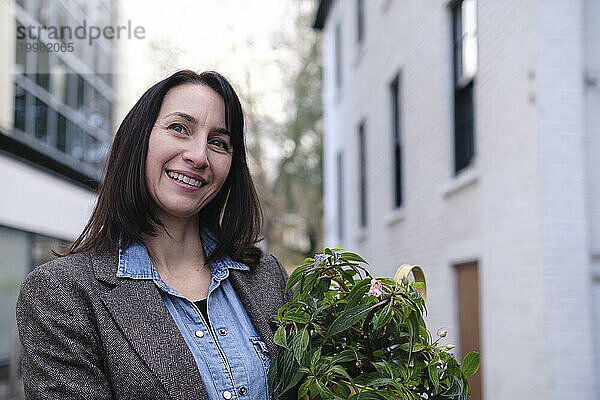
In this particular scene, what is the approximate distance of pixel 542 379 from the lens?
13.8ft

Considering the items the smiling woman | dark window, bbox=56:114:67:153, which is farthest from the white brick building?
dark window, bbox=56:114:67:153

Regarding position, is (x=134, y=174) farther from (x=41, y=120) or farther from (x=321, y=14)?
(x=321, y=14)

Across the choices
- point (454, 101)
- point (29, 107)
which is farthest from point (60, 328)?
point (29, 107)

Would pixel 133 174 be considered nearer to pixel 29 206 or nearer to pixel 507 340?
pixel 507 340

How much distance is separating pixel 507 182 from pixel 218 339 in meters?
3.05

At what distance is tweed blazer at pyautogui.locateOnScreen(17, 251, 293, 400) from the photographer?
2.04 meters

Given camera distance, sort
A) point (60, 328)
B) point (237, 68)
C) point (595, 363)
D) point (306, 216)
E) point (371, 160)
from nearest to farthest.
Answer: point (60, 328), point (595, 363), point (371, 160), point (237, 68), point (306, 216)

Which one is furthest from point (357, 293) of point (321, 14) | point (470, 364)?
point (321, 14)

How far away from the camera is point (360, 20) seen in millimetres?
12594

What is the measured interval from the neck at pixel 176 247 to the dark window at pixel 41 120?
11757mm

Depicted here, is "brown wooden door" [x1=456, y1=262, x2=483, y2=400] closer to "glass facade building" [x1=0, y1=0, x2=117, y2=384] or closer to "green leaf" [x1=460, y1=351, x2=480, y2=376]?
"green leaf" [x1=460, y1=351, x2=480, y2=376]

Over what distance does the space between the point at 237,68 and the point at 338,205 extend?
6059mm

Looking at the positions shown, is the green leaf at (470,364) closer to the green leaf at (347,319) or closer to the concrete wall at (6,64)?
the green leaf at (347,319)

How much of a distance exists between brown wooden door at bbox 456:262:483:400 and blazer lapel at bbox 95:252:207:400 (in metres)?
3.72
